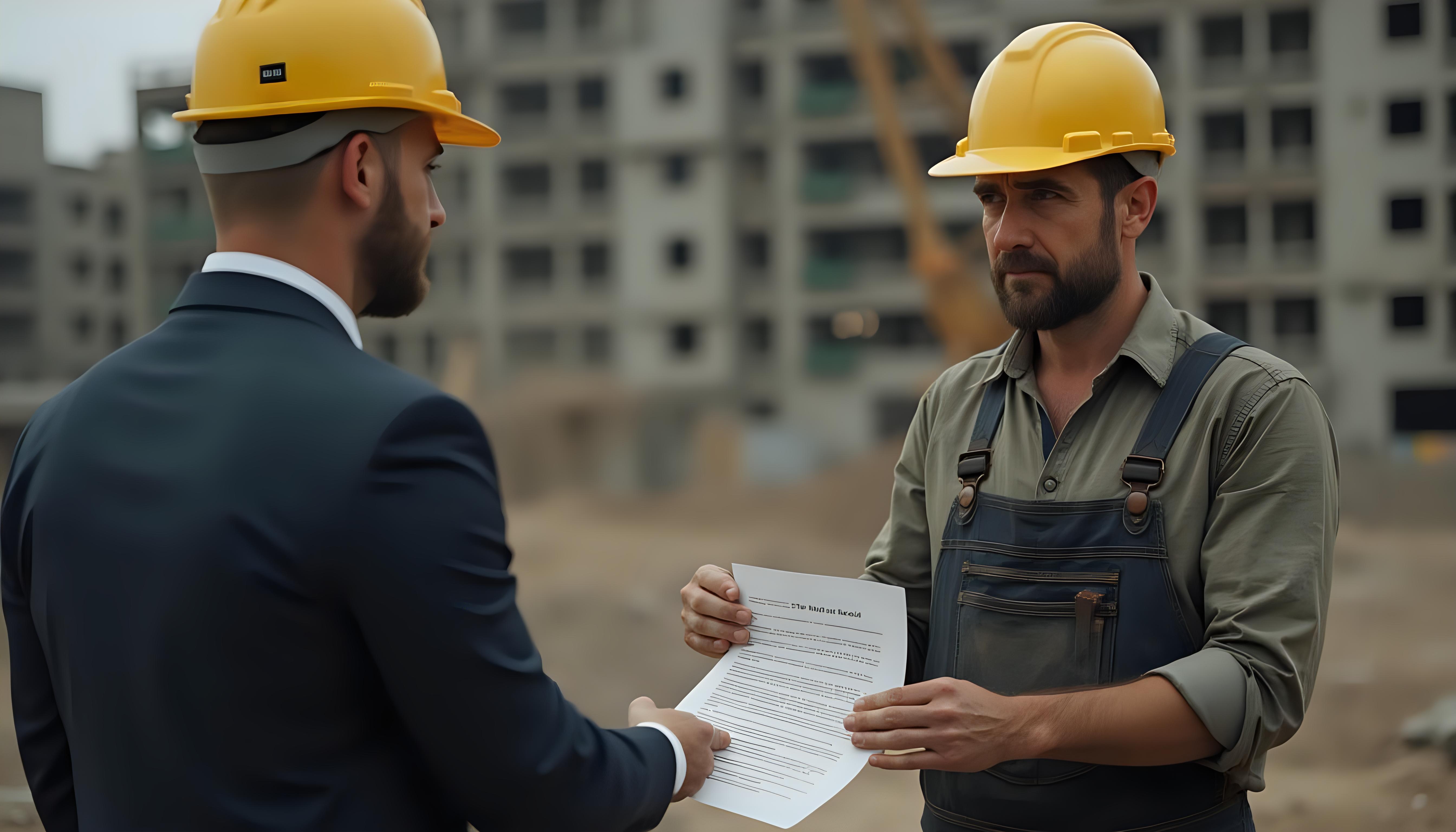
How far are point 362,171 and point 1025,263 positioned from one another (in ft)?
4.28

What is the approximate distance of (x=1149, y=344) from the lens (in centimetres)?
229

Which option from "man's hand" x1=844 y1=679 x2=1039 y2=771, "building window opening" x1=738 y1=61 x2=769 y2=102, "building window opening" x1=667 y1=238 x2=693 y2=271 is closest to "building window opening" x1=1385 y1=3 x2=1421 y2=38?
"building window opening" x1=738 y1=61 x2=769 y2=102

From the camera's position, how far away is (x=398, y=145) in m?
1.76

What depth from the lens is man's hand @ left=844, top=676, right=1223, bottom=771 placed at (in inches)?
77.2

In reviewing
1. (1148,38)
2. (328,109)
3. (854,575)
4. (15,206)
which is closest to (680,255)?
(854,575)

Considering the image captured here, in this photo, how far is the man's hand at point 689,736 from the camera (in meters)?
1.95

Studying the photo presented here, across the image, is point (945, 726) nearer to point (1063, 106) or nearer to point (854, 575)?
point (1063, 106)

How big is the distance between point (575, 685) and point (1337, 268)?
568 inches

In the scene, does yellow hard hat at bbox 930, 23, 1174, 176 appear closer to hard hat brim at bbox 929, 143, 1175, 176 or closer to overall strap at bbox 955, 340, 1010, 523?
hard hat brim at bbox 929, 143, 1175, 176

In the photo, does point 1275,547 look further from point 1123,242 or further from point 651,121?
point 651,121

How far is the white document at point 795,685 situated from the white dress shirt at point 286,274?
91 cm

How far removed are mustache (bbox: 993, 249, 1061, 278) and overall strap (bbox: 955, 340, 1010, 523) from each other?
0.51 feet

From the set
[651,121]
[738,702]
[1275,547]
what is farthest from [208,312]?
[651,121]

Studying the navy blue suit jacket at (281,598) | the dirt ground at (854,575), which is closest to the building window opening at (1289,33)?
the dirt ground at (854,575)
